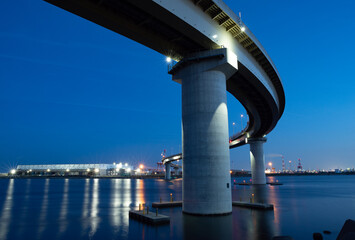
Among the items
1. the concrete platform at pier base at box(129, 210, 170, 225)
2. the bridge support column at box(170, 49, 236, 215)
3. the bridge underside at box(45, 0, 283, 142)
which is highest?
the bridge underside at box(45, 0, 283, 142)

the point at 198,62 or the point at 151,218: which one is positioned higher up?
the point at 198,62

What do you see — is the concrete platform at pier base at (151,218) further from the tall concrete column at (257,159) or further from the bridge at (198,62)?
the tall concrete column at (257,159)

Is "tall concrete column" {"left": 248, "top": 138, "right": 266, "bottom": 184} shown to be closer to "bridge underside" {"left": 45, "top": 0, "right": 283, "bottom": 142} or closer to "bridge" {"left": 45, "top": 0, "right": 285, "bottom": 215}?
"bridge underside" {"left": 45, "top": 0, "right": 283, "bottom": 142}

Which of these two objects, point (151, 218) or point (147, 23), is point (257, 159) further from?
point (147, 23)

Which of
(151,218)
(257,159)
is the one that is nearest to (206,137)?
(151,218)

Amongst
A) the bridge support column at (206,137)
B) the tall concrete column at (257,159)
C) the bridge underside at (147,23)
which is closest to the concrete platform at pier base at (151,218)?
the bridge support column at (206,137)

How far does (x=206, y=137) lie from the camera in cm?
2162

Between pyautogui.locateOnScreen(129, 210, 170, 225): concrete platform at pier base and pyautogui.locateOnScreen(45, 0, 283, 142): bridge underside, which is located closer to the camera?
pyautogui.locateOnScreen(45, 0, 283, 142): bridge underside

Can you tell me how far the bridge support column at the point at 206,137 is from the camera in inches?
827

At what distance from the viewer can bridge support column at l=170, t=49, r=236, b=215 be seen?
2102 cm

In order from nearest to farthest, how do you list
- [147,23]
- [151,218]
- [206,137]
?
[151,218]
[147,23]
[206,137]

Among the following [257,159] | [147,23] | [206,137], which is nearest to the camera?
[147,23]

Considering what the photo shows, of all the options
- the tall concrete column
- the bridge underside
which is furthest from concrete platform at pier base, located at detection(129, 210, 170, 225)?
the tall concrete column

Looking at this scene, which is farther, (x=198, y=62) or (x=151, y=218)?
(x=198, y=62)
